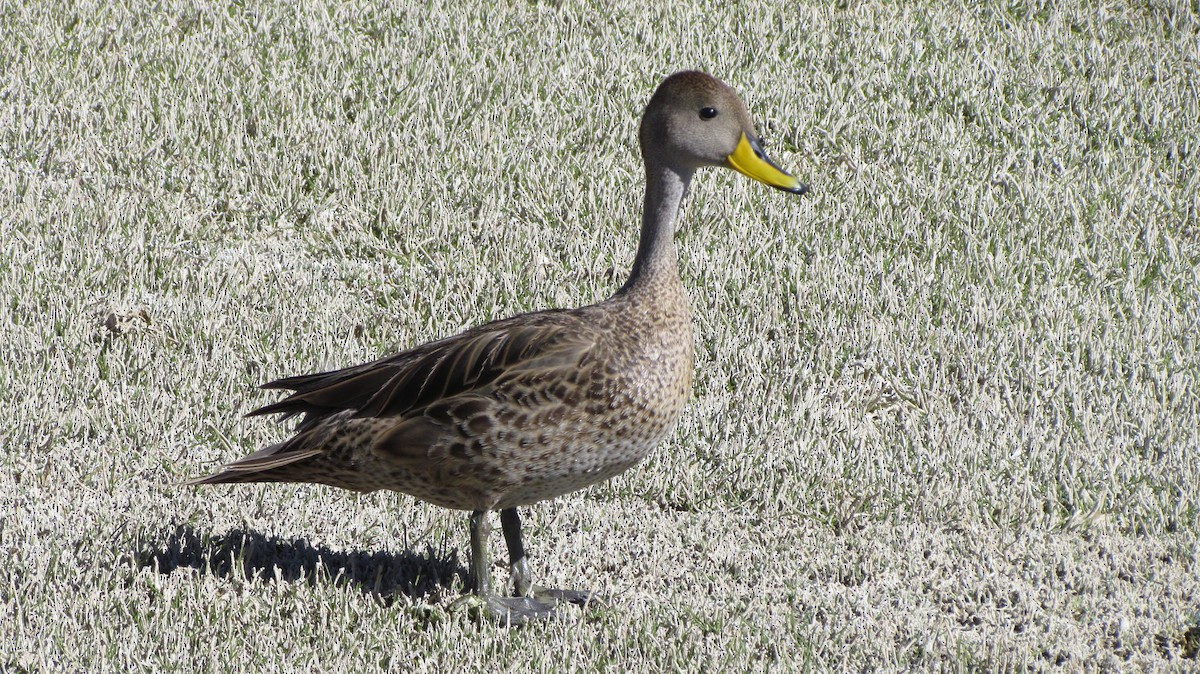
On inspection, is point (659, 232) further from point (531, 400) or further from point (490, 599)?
point (490, 599)

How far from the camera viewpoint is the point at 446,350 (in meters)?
4.52

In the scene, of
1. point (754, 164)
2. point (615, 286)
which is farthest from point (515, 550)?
point (615, 286)

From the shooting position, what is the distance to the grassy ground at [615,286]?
457 cm

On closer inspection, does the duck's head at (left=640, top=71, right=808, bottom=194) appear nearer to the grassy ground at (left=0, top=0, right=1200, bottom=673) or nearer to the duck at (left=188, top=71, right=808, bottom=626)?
the duck at (left=188, top=71, right=808, bottom=626)

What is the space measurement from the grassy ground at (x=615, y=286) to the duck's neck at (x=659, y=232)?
1.11 m

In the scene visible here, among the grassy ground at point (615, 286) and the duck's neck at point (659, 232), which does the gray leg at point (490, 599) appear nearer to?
the grassy ground at point (615, 286)

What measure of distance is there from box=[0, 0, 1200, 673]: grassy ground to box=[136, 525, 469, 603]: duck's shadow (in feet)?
0.07

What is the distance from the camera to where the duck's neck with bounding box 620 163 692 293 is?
462 cm

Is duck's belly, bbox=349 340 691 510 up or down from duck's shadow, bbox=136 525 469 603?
up

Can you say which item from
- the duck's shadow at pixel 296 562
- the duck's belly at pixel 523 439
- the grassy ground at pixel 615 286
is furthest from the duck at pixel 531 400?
the grassy ground at pixel 615 286

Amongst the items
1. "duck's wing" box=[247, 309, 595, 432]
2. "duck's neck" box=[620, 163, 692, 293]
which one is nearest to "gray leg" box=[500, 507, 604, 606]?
"duck's wing" box=[247, 309, 595, 432]

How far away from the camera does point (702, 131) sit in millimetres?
4668

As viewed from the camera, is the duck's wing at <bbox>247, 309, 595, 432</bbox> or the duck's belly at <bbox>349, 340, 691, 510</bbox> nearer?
the duck's belly at <bbox>349, 340, 691, 510</bbox>

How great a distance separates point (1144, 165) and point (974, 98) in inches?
43.5
